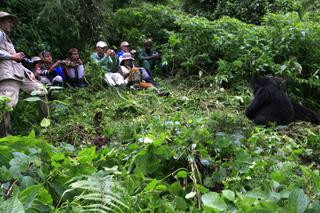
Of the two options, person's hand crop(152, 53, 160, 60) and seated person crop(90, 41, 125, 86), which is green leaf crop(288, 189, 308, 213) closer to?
seated person crop(90, 41, 125, 86)

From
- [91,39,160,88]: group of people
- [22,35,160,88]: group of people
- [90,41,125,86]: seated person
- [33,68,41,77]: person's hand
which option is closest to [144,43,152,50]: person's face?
[22,35,160,88]: group of people

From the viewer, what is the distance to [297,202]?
158 centimetres

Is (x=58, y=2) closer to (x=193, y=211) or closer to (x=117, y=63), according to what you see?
(x=117, y=63)

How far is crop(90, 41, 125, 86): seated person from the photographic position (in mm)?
7179

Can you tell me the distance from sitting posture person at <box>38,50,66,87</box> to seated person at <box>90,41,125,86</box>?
73 cm

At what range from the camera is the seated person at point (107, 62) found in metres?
7.18

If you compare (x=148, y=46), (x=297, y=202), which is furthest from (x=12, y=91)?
(x=148, y=46)

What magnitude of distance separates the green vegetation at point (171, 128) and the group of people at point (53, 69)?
248 mm

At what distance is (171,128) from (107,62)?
442 cm

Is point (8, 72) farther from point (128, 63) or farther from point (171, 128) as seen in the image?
point (128, 63)

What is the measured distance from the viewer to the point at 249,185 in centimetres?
Result: 239

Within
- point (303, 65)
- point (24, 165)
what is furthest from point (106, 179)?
point (303, 65)

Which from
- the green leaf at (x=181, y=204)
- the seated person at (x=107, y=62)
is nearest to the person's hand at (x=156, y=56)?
the seated person at (x=107, y=62)

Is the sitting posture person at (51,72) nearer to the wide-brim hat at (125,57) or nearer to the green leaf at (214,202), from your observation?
the wide-brim hat at (125,57)
